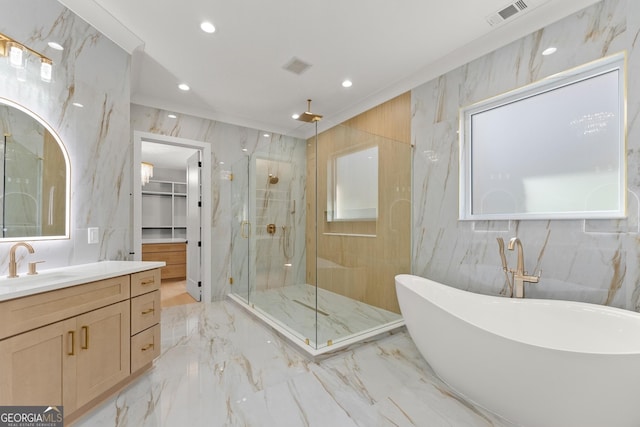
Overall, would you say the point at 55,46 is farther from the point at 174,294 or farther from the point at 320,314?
the point at 174,294

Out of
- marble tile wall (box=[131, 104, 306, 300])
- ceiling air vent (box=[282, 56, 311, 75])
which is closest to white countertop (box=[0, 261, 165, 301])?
marble tile wall (box=[131, 104, 306, 300])

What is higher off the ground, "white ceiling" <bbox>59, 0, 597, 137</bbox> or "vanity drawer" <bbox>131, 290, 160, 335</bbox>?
"white ceiling" <bbox>59, 0, 597, 137</bbox>

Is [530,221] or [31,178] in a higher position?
[31,178]

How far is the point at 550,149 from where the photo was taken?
2.07m

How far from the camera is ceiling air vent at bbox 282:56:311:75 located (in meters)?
2.64

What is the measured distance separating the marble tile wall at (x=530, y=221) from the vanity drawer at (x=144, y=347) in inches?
101

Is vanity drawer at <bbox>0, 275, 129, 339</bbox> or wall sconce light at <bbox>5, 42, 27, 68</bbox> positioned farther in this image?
wall sconce light at <bbox>5, 42, 27, 68</bbox>

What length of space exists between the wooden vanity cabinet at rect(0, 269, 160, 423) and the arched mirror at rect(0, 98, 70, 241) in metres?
0.65

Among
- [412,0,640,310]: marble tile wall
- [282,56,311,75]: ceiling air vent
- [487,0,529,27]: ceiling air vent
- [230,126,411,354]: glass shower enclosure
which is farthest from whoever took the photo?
[230,126,411,354]: glass shower enclosure

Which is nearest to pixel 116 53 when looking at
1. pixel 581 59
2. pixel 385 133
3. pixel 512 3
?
pixel 385 133

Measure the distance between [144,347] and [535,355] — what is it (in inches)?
95.4

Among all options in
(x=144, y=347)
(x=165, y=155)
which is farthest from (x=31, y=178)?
(x=165, y=155)

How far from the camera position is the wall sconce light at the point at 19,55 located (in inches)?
62.1

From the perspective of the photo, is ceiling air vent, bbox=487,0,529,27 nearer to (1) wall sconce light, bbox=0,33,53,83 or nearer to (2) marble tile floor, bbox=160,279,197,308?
(1) wall sconce light, bbox=0,33,53,83
